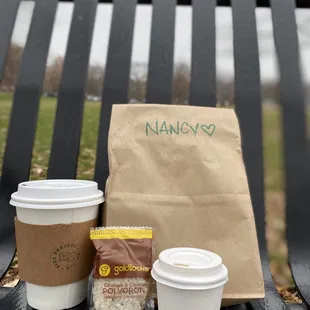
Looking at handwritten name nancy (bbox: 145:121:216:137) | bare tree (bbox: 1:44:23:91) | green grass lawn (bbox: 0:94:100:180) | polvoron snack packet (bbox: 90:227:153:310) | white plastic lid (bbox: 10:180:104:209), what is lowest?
polvoron snack packet (bbox: 90:227:153:310)

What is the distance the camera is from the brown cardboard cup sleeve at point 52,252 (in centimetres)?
69

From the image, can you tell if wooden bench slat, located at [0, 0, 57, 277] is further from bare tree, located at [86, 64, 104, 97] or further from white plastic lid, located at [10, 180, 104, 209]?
white plastic lid, located at [10, 180, 104, 209]

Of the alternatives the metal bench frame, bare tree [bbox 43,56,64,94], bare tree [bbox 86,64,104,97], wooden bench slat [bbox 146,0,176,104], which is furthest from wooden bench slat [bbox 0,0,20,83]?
wooden bench slat [bbox 146,0,176,104]

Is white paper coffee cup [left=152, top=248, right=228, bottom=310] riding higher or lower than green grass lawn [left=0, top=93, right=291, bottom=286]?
lower

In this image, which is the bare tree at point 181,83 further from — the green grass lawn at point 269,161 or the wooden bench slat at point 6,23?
the wooden bench slat at point 6,23

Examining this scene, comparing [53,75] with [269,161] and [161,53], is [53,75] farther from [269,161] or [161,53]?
[269,161]

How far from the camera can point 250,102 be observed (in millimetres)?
1059

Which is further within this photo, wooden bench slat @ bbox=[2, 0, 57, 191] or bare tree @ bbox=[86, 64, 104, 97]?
bare tree @ bbox=[86, 64, 104, 97]

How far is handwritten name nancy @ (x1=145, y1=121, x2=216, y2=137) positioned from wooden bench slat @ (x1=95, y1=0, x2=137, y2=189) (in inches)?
10.4

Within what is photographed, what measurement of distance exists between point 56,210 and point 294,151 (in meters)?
0.65

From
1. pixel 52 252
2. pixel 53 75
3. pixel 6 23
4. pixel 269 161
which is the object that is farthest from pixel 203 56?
pixel 52 252

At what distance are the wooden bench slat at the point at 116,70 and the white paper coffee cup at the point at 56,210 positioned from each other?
0.87 feet

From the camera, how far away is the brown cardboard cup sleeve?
0.69 m

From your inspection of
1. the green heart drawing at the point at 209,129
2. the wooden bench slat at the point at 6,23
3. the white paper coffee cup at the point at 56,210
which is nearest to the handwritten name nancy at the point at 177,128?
the green heart drawing at the point at 209,129
